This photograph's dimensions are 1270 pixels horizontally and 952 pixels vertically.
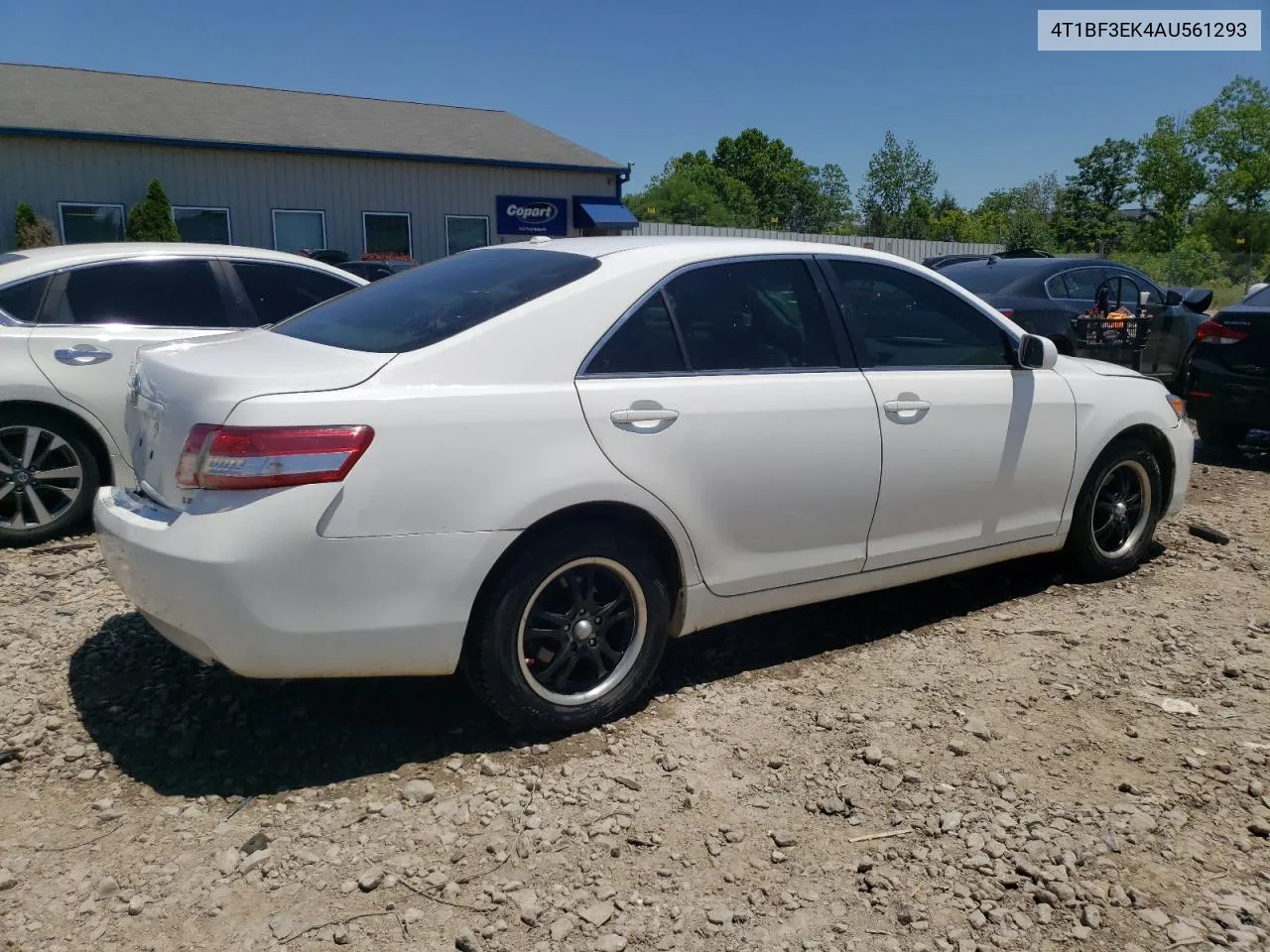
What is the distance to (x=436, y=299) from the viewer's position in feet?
11.8

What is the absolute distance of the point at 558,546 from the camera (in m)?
3.23

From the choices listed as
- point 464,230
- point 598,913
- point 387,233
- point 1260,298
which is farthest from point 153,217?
point 598,913

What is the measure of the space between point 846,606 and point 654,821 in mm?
2000

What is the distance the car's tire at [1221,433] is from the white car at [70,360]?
7606 millimetres

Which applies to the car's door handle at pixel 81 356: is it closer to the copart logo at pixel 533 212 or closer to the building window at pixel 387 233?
the building window at pixel 387 233

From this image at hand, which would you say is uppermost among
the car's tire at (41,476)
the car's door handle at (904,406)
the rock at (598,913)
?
the car's door handle at (904,406)

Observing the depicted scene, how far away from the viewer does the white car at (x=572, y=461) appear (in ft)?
9.52

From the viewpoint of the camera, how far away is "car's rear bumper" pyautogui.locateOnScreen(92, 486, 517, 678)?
9.32 feet

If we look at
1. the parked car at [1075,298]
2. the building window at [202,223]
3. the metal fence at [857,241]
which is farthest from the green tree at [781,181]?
the parked car at [1075,298]

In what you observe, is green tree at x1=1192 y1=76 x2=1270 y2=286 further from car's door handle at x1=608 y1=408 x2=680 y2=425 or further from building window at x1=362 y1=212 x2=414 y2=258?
car's door handle at x1=608 y1=408 x2=680 y2=425

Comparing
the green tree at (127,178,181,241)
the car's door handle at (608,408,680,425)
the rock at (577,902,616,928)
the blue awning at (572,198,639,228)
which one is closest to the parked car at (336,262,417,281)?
the green tree at (127,178,181,241)

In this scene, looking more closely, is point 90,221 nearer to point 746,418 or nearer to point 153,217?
point 153,217

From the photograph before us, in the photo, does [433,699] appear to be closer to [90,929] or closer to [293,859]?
[293,859]

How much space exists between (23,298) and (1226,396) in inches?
323
